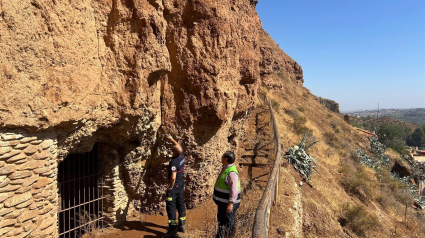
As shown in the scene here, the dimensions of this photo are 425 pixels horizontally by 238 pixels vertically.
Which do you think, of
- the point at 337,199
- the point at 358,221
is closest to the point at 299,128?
the point at 337,199

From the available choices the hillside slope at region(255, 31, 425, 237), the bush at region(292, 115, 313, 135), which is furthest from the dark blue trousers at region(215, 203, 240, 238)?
the bush at region(292, 115, 313, 135)

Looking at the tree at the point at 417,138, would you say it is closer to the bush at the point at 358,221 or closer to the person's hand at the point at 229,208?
the bush at the point at 358,221

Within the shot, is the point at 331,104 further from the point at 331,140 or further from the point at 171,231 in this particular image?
the point at 171,231

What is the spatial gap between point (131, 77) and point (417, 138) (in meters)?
71.7

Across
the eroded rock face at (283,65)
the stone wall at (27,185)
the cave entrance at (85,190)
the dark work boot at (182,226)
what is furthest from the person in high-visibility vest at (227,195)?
the eroded rock face at (283,65)

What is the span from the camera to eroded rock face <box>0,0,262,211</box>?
317 centimetres

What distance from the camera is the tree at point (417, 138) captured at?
56828 mm

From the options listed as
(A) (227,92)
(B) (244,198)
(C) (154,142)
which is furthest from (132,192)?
(A) (227,92)

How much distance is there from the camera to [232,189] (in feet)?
11.6

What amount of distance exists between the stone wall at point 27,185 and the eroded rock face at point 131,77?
21 cm

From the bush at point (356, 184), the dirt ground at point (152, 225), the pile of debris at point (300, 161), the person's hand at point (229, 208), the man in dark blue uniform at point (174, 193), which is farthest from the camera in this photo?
the bush at point (356, 184)

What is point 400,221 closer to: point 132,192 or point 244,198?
point 244,198

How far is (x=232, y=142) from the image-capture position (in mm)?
8219

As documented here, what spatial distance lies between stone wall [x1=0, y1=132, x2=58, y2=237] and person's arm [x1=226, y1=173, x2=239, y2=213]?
2553 millimetres
